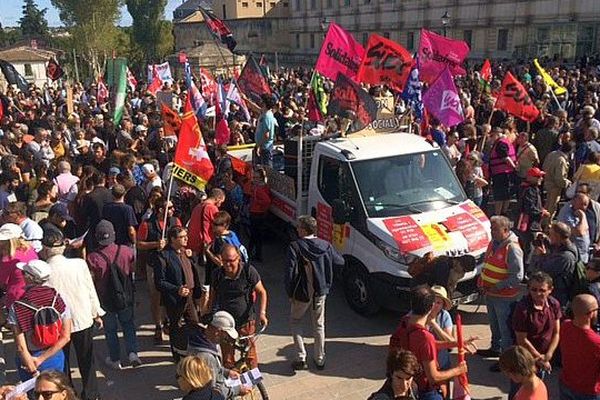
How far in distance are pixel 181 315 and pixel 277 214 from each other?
3.82 m

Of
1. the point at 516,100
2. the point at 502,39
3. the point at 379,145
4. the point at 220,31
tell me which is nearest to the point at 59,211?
the point at 379,145

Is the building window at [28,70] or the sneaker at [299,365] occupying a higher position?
the building window at [28,70]

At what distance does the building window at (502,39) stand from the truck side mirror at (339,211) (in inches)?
1815

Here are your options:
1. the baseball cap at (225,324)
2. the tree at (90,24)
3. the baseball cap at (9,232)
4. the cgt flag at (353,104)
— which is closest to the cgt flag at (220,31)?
the cgt flag at (353,104)

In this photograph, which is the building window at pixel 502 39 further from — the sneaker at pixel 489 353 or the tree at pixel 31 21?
the tree at pixel 31 21

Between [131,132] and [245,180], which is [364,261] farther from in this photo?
[131,132]

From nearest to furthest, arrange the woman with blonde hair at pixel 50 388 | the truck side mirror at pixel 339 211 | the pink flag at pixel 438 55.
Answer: the woman with blonde hair at pixel 50 388, the truck side mirror at pixel 339 211, the pink flag at pixel 438 55

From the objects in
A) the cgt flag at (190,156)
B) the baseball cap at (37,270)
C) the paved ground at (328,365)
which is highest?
the cgt flag at (190,156)

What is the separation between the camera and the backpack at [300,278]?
616cm

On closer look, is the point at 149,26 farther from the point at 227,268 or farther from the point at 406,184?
the point at 227,268

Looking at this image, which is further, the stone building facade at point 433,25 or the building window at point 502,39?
the building window at point 502,39

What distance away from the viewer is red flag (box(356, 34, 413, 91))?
1136cm

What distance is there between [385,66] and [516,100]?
2572 mm

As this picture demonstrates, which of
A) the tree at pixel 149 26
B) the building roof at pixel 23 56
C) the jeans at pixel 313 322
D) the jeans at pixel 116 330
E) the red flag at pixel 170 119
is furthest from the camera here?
the tree at pixel 149 26
